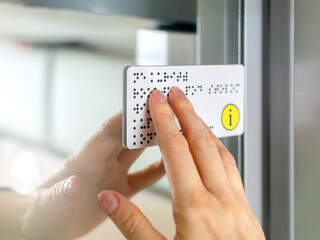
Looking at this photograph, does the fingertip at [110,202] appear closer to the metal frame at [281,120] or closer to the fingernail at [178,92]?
the fingernail at [178,92]

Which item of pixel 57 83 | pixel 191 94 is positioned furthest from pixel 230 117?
pixel 57 83

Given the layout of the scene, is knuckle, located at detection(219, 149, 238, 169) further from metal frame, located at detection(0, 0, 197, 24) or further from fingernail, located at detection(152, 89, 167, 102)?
metal frame, located at detection(0, 0, 197, 24)

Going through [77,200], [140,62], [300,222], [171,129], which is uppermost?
[140,62]

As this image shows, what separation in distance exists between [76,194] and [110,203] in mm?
105

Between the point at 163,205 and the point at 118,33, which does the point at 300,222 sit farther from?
the point at 118,33

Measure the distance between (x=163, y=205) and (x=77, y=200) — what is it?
187 mm

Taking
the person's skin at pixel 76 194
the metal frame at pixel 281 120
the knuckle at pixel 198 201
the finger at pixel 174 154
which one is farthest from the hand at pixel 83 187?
the metal frame at pixel 281 120

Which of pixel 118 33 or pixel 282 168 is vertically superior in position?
pixel 118 33

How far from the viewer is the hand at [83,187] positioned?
63 cm

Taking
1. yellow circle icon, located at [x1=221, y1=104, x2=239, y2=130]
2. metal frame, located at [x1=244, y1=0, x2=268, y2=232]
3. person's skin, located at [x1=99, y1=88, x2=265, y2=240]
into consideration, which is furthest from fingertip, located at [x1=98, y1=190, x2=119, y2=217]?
metal frame, located at [x1=244, y1=0, x2=268, y2=232]

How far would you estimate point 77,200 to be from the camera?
65 cm

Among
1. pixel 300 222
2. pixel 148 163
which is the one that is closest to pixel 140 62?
pixel 148 163

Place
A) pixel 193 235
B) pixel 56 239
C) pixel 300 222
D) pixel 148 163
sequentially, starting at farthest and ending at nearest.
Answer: pixel 300 222, pixel 148 163, pixel 56 239, pixel 193 235

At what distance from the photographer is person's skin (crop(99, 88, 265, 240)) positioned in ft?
1.73
